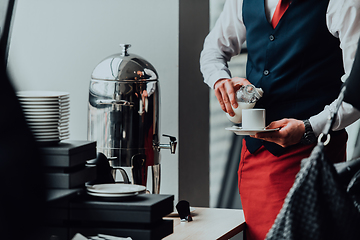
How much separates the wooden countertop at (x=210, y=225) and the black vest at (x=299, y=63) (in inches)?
10.8

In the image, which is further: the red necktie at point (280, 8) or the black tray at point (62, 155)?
the red necktie at point (280, 8)

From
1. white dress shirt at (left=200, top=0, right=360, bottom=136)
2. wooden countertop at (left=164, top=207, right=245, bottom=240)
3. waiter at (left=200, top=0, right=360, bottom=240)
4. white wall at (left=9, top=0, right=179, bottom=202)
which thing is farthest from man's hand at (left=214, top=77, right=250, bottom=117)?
white wall at (left=9, top=0, right=179, bottom=202)

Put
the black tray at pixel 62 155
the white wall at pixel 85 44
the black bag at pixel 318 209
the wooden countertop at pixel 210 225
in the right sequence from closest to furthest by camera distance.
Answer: the black bag at pixel 318 209 → the black tray at pixel 62 155 → the wooden countertop at pixel 210 225 → the white wall at pixel 85 44

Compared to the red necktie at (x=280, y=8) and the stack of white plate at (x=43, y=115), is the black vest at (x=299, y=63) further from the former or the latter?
the stack of white plate at (x=43, y=115)

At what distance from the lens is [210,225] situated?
1.40 metres

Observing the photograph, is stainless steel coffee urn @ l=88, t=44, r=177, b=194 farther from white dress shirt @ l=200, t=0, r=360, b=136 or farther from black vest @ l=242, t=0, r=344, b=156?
black vest @ l=242, t=0, r=344, b=156

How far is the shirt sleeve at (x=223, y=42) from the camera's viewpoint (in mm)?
1724

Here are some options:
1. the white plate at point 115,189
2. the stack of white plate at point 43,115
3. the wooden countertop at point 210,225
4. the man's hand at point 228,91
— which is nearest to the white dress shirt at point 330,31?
the man's hand at point 228,91

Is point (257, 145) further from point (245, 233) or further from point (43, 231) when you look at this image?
point (43, 231)

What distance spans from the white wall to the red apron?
776 millimetres

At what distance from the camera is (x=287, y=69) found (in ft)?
4.82

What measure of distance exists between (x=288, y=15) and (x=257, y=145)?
0.46 metres

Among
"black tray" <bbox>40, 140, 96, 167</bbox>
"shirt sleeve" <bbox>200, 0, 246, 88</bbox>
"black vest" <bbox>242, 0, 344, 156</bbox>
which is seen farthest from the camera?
"shirt sleeve" <bbox>200, 0, 246, 88</bbox>

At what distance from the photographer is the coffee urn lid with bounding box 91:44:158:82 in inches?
60.3
